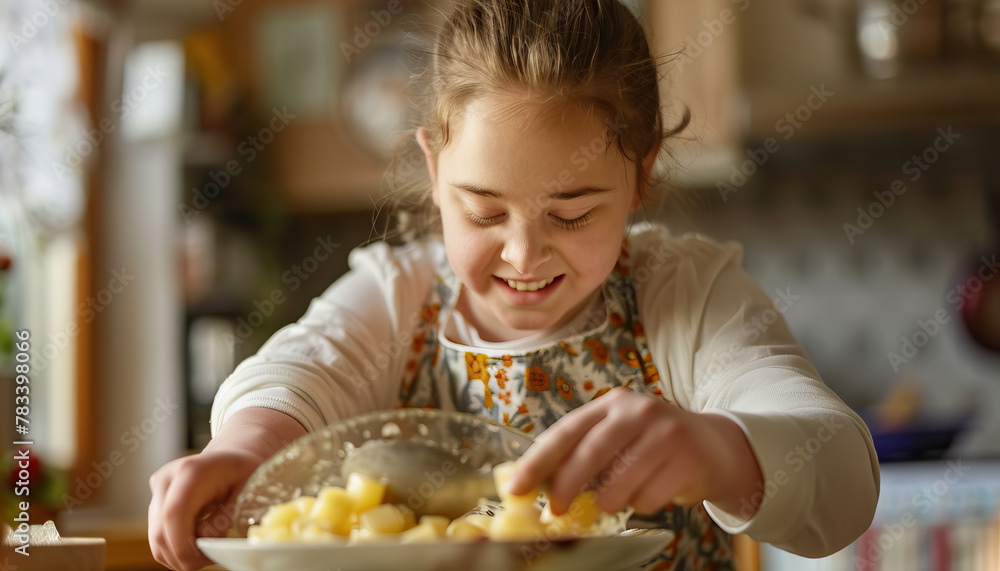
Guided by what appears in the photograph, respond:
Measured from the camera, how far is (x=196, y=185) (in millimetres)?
2465

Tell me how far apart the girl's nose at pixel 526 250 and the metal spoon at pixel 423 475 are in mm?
256

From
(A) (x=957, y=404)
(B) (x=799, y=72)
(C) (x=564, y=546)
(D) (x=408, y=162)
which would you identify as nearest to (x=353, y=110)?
(B) (x=799, y=72)

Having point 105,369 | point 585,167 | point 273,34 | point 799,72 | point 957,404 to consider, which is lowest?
point 957,404

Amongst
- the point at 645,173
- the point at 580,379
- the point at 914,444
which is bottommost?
the point at 914,444

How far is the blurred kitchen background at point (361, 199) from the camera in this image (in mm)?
2029

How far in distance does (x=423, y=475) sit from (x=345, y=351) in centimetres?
43

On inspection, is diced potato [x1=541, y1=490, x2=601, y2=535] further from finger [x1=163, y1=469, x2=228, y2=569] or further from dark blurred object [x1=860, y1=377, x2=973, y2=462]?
dark blurred object [x1=860, y1=377, x2=973, y2=462]

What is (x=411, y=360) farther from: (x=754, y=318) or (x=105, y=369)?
(x=105, y=369)

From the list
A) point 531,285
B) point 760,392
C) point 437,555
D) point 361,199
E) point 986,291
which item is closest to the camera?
point 437,555

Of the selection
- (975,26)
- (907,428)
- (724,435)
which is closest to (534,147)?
(724,435)

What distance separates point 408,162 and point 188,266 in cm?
157

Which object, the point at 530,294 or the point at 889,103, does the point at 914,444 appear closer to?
the point at 889,103

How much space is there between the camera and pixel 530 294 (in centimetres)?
78

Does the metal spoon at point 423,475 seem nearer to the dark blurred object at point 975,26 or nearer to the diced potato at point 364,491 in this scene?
the diced potato at point 364,491
